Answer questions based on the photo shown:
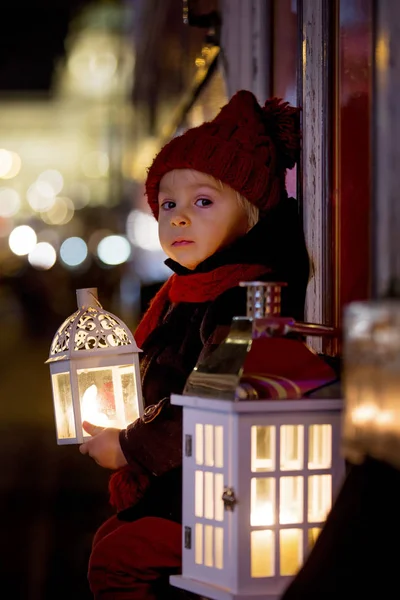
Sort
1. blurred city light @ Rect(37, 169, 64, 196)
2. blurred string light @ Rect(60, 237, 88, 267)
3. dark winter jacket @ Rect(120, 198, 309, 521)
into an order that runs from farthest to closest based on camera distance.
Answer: blurred city light @ Rect(37, 169, 64, 196)
blurred string light @ Rect(60, 237, 88, 267)
dark winter jacket @ Rect(120, 198, 309, 521)

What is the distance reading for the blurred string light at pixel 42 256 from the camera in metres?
28.2

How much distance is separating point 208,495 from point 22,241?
28042 millimetres

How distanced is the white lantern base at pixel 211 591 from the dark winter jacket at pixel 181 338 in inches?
18.3

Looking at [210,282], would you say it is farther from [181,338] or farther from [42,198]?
[42,198]

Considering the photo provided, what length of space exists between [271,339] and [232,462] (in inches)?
12.6

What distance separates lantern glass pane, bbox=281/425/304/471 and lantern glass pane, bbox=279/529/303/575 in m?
0.16

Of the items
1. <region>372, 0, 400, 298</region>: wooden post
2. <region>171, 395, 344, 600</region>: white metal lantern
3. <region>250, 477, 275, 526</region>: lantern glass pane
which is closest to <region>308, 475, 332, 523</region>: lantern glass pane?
<region>171, 395, 344, 600</region>: white metal lantern

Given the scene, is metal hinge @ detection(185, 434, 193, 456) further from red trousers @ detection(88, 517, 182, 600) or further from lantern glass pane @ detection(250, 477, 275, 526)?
red trousers @ detection(88, 517, 182, 600)

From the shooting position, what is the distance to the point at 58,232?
124 feet

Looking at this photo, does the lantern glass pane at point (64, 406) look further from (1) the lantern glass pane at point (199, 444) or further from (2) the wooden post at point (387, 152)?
(2) the wooden post at point (387, 152)

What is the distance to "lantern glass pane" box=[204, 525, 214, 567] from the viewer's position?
A: 2.45 meters

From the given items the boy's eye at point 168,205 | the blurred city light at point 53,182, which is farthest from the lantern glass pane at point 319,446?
the blurred city light at point 53,182

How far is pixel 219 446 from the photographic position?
95.0 inches

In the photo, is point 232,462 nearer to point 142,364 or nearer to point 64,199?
point 142,364
